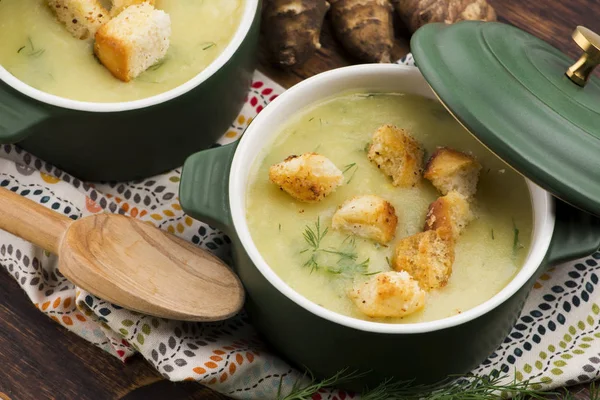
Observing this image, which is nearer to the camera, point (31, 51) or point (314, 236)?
point (314, 236)

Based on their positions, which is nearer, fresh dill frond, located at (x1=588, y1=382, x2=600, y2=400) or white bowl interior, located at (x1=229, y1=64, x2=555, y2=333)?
white bowl interior, located at (x1=229, y1=64, x2=555, y2=333)

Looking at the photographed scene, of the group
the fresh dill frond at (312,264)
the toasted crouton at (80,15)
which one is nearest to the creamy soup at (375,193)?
the fresh dill frond at (312,264)

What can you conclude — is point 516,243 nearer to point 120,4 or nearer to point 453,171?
point 453,171

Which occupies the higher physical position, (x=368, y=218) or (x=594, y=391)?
(x=368, y=218)

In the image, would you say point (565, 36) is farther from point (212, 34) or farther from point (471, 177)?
point (212, 34)

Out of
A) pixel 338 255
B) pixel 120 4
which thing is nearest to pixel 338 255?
pixel 338 255

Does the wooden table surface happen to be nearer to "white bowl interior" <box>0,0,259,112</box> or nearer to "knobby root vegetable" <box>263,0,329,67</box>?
"white bowl interior" <box>0,0,259,112</box>

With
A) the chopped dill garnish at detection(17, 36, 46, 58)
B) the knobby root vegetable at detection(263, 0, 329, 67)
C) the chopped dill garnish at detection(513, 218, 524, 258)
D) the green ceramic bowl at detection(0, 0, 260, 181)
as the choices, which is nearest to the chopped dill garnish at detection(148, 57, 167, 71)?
the green ceramic bowl at detection(0, 0, 260, 181)

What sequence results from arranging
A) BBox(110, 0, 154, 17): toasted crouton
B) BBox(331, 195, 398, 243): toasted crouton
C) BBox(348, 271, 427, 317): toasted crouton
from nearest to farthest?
BBox(348, 271, 427, 317): toasted crouton → BBox(331, 195, 398, 243): toasted crouton → BBox(110, 0, 154, 17): toasted crouton
